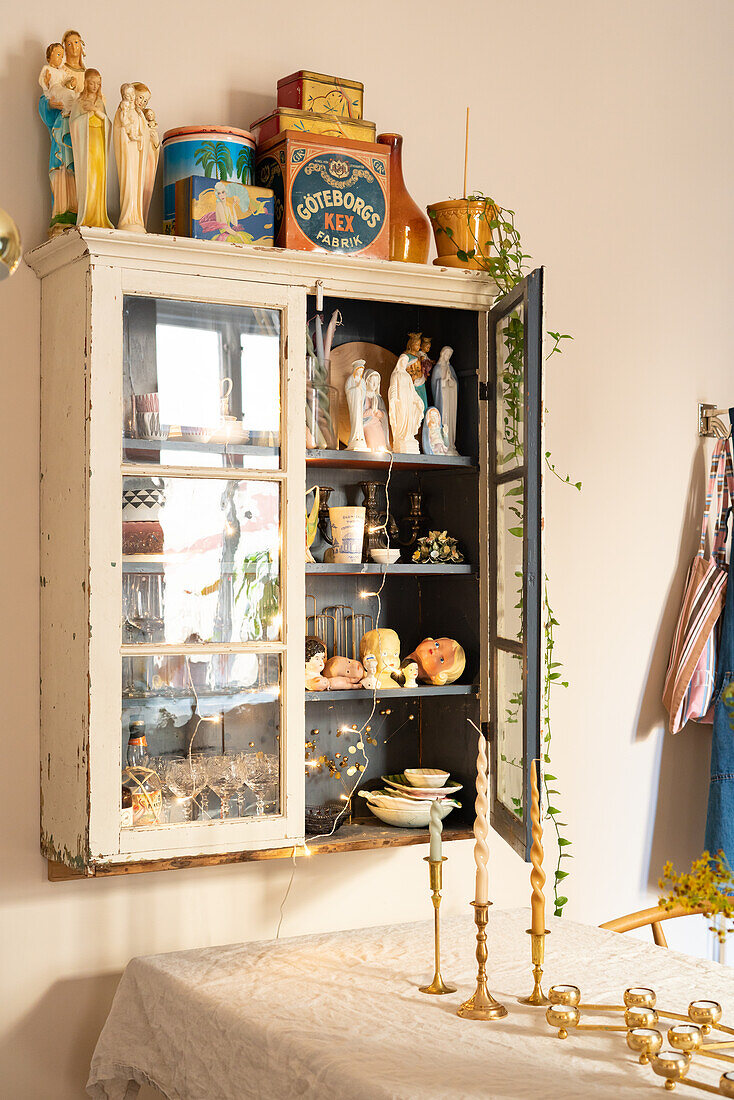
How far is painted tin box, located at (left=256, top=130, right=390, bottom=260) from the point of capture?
7.89ft

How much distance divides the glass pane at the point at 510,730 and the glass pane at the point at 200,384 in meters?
0.71

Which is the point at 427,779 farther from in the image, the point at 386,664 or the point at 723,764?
the point at 723,764

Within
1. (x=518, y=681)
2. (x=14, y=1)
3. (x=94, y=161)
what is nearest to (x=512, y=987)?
(x=518, y=681)

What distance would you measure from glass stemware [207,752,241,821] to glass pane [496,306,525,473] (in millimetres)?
898

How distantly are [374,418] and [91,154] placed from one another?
2.85 ft

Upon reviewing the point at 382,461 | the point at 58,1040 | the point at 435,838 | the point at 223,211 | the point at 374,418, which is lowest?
the point at 58,1040

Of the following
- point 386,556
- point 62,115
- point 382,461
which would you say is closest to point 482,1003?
point 386,556

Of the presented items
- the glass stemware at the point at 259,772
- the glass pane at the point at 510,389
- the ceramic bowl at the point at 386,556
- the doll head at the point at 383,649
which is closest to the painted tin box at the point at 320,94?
the glass pane at the point at 510,389

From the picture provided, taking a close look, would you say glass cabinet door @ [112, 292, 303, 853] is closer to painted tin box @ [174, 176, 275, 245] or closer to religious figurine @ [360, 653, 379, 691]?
painted tin box @ [174, 176, 275, 245]

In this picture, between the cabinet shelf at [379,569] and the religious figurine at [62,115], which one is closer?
the religious figurine at [62,115]

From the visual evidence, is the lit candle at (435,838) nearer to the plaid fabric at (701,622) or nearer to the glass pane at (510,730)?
the glass pane at (510,730)

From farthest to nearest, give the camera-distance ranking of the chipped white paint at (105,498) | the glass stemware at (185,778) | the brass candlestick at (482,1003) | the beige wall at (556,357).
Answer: the beige wall at (556,357) → the glass stemware at (185,778) → the chipped white paint at (105,498) → the brass candlestick at (482,1003)

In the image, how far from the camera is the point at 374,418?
2705mm

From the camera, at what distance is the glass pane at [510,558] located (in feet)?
8.24
